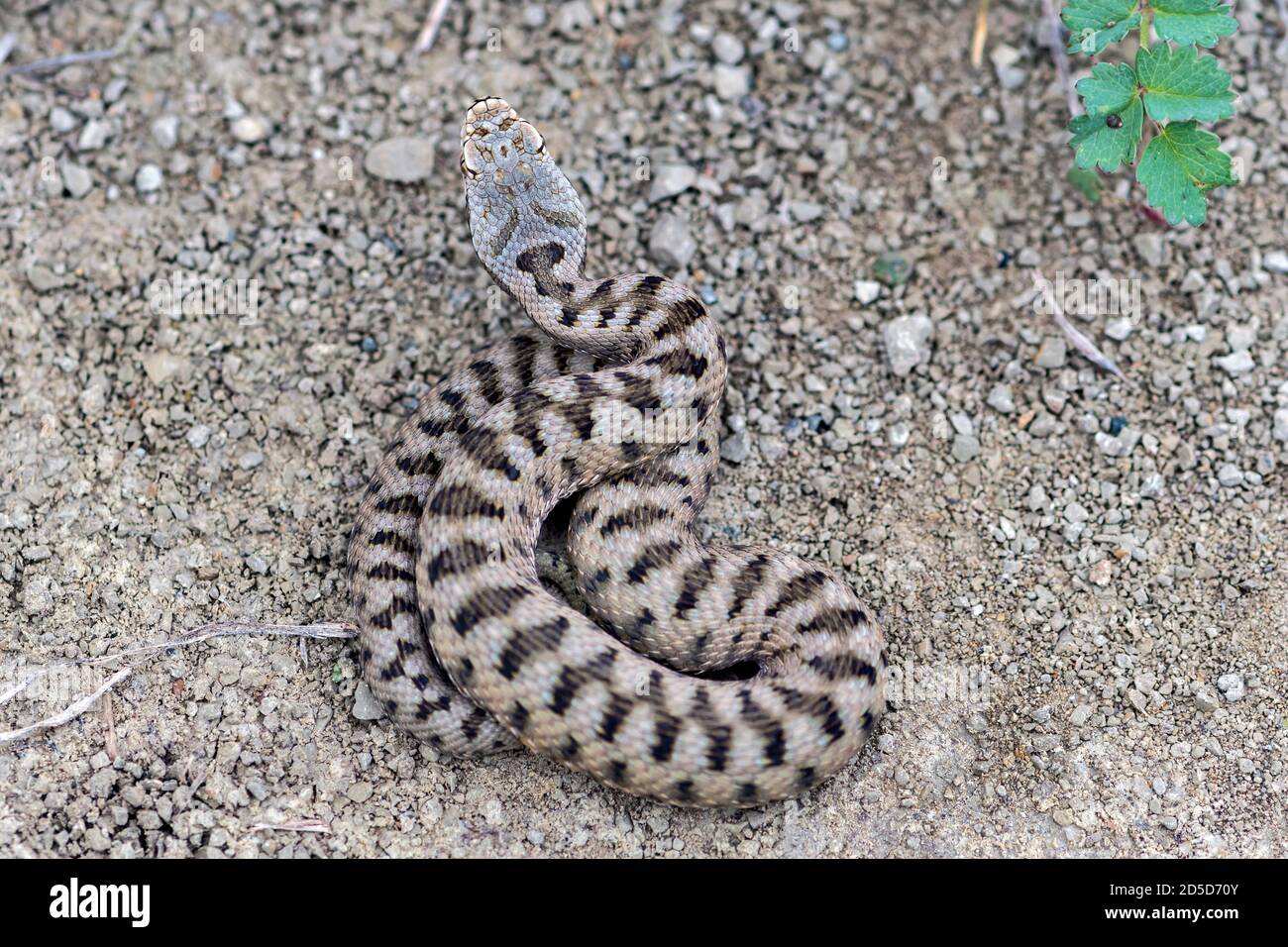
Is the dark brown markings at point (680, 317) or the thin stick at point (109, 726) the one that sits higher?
the dark brown markings at point (680, 317)

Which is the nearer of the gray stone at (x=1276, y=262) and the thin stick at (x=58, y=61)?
the gray stone at (x=1276, y=262)

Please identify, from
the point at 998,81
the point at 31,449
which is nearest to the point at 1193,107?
the point at 998,81

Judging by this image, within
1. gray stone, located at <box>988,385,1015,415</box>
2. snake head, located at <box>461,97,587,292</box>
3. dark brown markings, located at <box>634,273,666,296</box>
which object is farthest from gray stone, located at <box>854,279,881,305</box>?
snake head, located at <box>461,97,587,292</box>

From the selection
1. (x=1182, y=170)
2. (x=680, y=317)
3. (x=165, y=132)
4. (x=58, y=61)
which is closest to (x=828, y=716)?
(x=680, y=317)

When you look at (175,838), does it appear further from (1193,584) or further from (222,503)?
(1193,584)

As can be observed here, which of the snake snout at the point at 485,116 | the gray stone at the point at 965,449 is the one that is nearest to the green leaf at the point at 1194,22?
the gray stone at the point at 965,449

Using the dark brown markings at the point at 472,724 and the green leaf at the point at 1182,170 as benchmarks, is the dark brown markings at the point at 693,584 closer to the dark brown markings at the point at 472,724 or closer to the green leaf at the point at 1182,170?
the dark brown markings at the point at 472,724

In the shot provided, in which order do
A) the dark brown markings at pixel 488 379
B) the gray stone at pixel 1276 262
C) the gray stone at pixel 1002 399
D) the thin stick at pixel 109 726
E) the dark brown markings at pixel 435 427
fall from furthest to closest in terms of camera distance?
the gray stone at pixel 1276 262
the gray stone at pixel 1002 399
the dark brown markings at pixel 488 379
the dark brown markings at pixel 435 427
the thin stick at pixel 109 726
